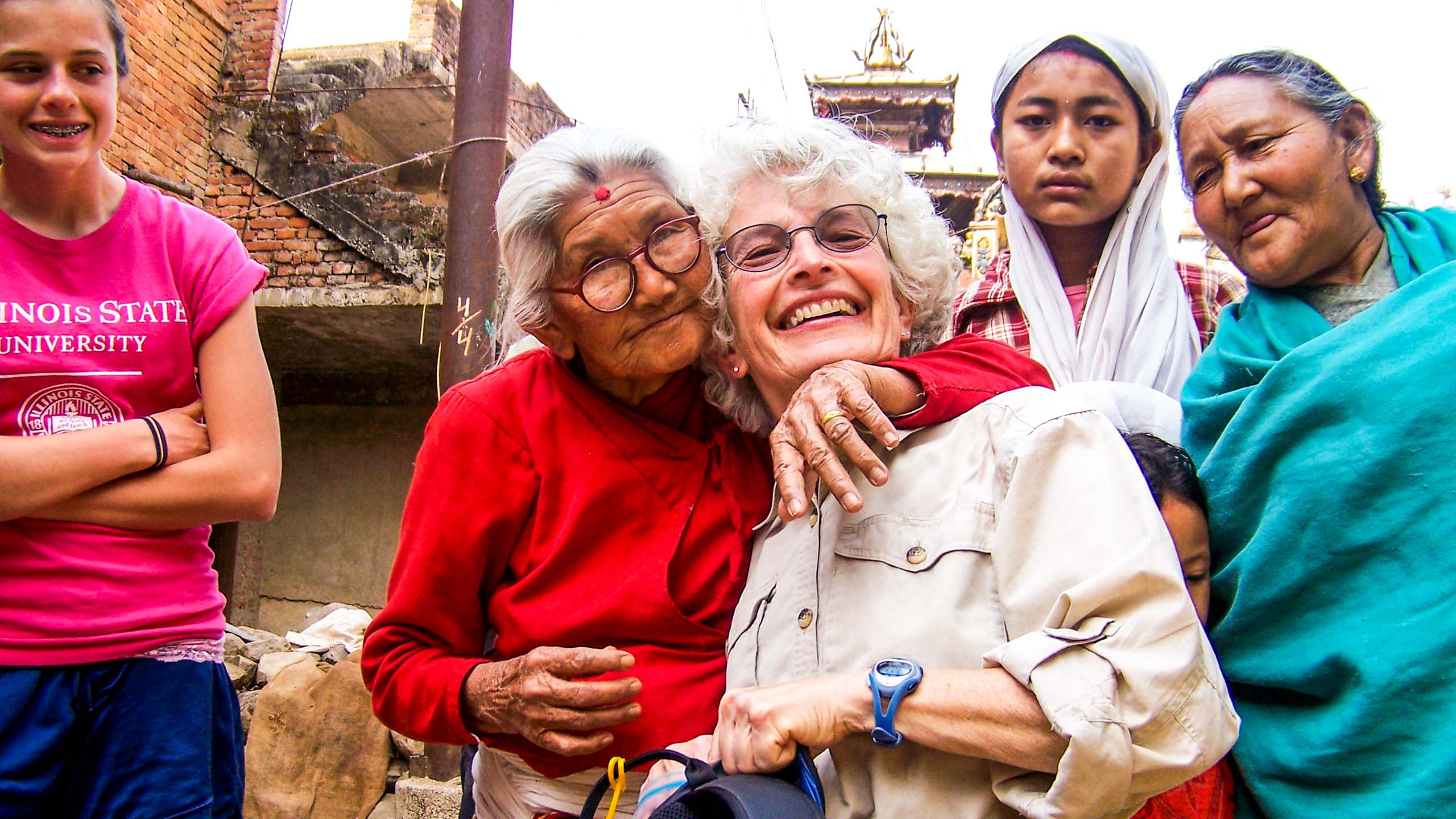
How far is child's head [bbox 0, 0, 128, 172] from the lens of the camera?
1781 millimetres

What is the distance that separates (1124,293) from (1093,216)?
0.79 ft

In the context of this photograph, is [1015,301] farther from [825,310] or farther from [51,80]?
[51,80]

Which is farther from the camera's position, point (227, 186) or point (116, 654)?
point (227, 186)

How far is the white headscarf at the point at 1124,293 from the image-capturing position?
7.13 feet

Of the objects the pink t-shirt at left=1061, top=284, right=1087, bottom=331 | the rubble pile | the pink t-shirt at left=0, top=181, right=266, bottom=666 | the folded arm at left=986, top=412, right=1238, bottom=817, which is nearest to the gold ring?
the folded arm at left=986, top=412, right=1238, bottom=817

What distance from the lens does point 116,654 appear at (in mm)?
1747

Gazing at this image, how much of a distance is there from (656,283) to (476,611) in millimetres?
754

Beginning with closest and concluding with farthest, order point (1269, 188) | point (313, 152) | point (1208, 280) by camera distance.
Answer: point (1269, 188) → point (1208, 280) → point (313, 152)

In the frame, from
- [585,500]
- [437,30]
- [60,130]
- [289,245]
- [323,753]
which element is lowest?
[323,753]

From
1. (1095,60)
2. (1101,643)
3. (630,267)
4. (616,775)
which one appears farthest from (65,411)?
(1095,60)

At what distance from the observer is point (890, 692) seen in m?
1.23

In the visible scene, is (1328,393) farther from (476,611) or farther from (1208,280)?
(476,611)

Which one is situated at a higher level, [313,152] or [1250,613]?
[313,152]

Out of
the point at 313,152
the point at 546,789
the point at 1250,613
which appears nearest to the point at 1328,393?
the point at 1250,613
